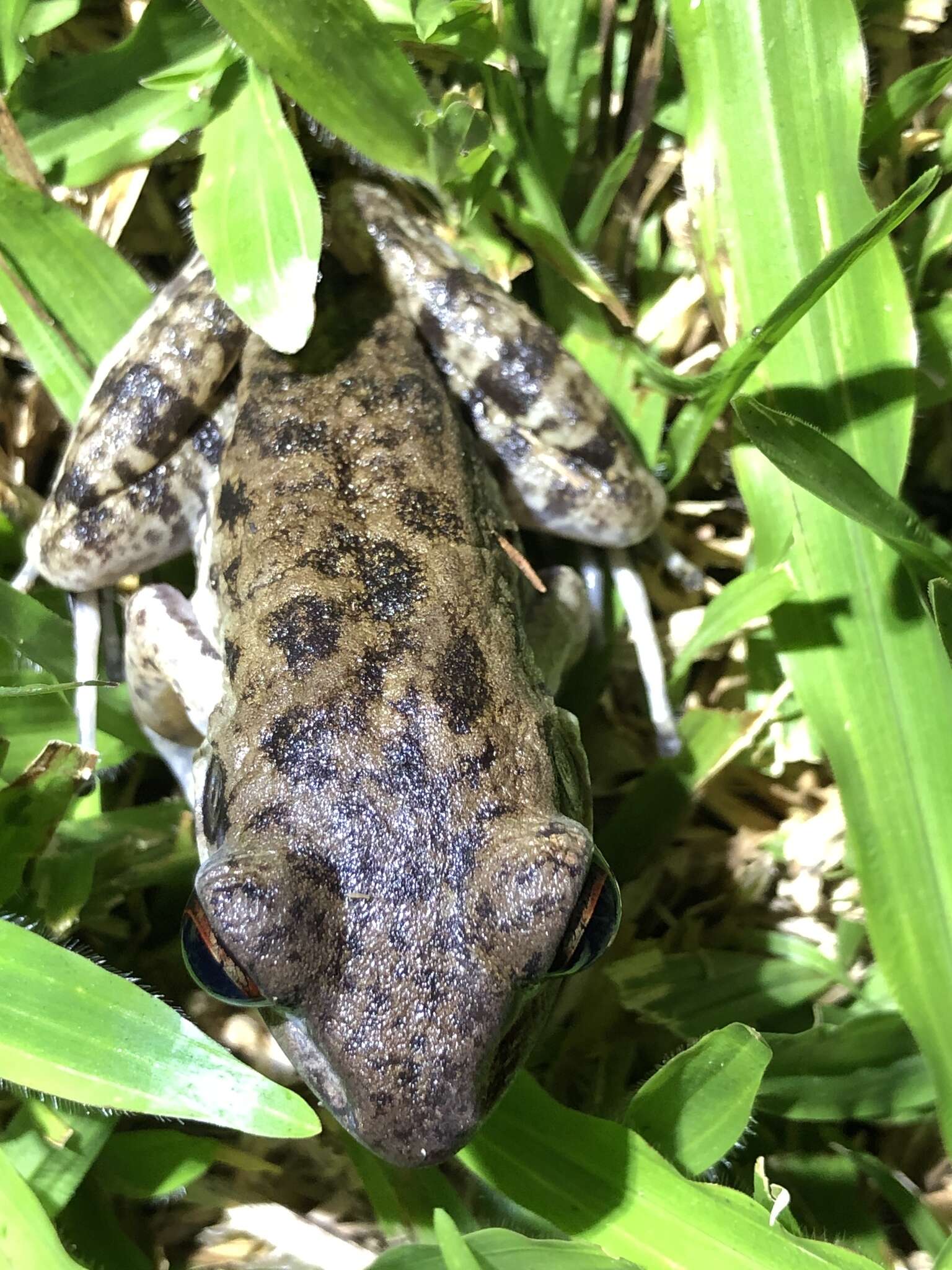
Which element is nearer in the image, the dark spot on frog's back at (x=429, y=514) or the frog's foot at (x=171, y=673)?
the dark spot on frog's back at (x=429, y=514)

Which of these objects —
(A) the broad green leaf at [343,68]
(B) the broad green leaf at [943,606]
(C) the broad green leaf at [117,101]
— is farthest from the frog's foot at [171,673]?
(B) the broad green leaf at [943,606]

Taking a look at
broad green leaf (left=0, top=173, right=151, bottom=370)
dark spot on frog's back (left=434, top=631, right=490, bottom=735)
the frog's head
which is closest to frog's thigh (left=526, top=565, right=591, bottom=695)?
dark spot on frog's back (left=434, top=631, right=490, bottom=735)

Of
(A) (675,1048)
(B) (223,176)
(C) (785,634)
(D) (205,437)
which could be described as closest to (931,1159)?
(A) (675,1048)

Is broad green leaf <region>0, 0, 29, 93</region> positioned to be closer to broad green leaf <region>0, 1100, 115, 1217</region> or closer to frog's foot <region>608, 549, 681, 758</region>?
frog's foot <region>608, 549, 681, 758</region>

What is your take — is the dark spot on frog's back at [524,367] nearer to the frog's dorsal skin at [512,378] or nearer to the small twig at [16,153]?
the frog's dorsal skin at [512,378]

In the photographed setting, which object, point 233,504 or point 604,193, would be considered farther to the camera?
point 604,193

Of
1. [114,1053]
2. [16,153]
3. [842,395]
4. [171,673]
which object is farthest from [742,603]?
[16,153]

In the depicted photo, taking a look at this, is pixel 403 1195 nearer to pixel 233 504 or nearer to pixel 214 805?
pixel 214 805
